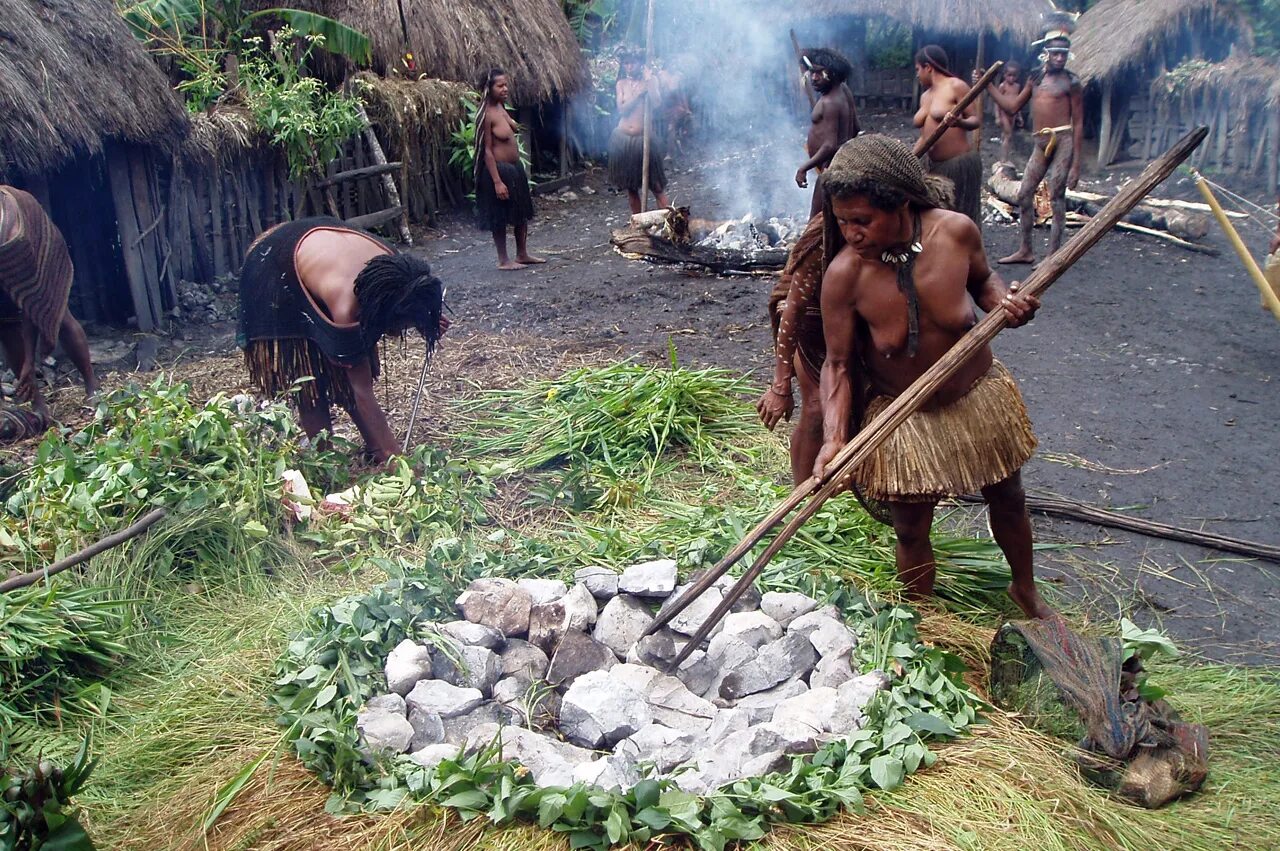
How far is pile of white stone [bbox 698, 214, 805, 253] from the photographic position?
9180 millimetres

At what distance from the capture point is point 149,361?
23.5 feet

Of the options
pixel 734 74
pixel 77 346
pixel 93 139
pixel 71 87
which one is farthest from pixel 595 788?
pixel 734 74

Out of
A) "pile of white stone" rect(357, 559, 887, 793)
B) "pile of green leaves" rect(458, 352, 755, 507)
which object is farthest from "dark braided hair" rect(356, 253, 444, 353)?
"pile of white stone" rect(357, 559, 887, 793)

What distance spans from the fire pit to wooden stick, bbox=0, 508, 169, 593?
5683mm

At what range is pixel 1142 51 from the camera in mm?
12219

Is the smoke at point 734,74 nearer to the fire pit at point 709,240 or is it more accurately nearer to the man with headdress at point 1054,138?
the fire pit at point 709,240

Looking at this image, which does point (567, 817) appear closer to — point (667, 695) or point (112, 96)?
point (667, 695)

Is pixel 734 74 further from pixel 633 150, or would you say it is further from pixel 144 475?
pixel 144 475

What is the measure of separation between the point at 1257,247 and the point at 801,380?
703 centimetres

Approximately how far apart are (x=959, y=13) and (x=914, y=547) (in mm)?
13914

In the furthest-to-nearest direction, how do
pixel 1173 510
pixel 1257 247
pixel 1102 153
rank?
pixel 1102 153, pixel 1257 247, pixel 1173 510

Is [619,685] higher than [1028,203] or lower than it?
lower

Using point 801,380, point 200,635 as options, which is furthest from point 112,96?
point 801,380

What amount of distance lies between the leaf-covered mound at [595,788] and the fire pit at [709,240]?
5.80 m
